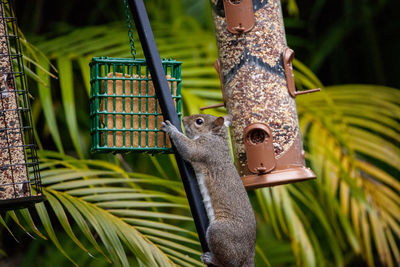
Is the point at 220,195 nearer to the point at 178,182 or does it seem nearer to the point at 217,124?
the point at 178,182

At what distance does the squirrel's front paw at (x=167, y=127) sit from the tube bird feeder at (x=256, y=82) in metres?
0.77

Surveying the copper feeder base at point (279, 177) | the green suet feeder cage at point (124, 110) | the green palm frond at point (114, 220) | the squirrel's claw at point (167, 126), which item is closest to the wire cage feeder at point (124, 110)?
the green suet feeder cage at point (124, 110)

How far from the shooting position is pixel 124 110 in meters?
3.21

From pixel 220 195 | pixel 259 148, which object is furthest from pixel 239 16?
pixel 220 195

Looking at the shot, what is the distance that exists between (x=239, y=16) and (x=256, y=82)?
0.43 meters

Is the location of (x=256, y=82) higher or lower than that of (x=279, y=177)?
higher

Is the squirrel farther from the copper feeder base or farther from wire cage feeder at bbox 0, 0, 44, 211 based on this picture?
wire cage feeder at bbox 0, 0, 44, 211

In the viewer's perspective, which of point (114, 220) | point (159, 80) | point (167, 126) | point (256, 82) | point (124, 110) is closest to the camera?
point (159, 80)

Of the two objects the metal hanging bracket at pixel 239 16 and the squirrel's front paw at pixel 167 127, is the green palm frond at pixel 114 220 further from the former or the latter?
the metal hanging bracket at pixel 239 16

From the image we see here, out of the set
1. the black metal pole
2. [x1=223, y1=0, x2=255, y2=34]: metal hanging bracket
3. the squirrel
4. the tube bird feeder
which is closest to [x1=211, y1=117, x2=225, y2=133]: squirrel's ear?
the squirrel

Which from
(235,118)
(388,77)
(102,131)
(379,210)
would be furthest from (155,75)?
(388,77)

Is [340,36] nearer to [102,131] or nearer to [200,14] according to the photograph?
[200,14]

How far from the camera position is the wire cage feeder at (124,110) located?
3.16 meters

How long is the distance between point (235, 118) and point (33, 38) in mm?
2072
